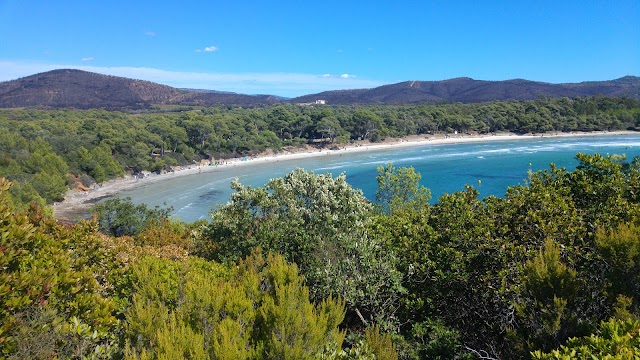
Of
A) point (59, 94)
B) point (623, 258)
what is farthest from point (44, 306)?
point (59, 94)

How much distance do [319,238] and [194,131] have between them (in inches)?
3202

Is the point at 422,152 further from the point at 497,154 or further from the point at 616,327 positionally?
the point at 616,327

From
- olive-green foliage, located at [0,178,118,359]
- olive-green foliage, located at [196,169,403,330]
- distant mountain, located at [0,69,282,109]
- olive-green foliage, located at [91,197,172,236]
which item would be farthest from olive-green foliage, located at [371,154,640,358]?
distant mountain, located at [0,69,282,109]

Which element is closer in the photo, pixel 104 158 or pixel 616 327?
pixel 616 327

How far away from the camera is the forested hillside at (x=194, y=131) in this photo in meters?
55.2

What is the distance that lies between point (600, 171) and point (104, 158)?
67.9m

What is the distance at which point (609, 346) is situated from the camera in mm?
5574

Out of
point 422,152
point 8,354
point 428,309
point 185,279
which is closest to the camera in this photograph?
point 8,354

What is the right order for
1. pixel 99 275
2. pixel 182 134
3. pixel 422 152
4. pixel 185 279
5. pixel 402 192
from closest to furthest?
1. pixel 185 279
2. pixel 99 275
3. pixel 402 192
4. pixel 182 134
5. pixel 422 152

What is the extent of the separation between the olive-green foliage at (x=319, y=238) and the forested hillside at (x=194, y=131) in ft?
113

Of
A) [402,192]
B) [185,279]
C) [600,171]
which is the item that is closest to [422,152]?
[402,192]

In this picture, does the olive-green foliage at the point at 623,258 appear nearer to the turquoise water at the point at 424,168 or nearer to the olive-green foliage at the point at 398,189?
the olive-green foliage at the point at 398,189

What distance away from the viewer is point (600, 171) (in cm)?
1270

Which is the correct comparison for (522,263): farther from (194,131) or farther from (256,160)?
(194,131)
